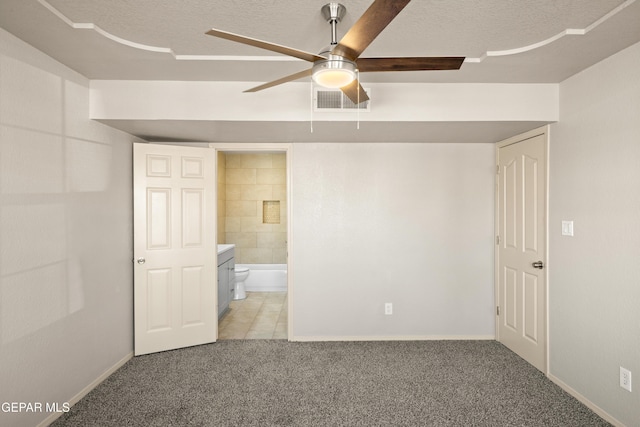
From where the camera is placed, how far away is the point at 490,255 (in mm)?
3656

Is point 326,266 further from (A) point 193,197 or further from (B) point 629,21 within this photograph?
(B) point 629,21

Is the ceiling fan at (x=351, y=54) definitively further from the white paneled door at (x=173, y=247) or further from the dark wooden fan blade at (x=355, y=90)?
the white paneled door at (x=173, y=247)

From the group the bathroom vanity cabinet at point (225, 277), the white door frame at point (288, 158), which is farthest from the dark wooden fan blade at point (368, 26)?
the bathroom vanity cabinet at point (225, 277)

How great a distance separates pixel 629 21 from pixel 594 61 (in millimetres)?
549

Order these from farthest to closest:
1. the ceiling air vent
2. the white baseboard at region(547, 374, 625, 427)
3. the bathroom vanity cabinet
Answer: the bathroom vanity cabinet, the ceiling air vent, the white baseboard at region(547, 374, 625, 427)

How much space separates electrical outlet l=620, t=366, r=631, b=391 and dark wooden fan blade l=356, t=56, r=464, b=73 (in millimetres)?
2172

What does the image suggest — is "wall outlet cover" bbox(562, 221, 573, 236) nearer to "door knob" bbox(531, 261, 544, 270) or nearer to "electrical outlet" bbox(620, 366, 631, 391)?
"door knob" bbox(531, 261, 544, 270)

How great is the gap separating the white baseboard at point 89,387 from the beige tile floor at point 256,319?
941mm

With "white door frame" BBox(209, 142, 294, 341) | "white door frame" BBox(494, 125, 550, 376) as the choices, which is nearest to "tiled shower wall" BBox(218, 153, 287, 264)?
"white door frame" BBox(209, 142, 294, 341)

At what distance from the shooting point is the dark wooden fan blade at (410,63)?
1526 mm

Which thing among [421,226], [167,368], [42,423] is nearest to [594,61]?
[421,226]

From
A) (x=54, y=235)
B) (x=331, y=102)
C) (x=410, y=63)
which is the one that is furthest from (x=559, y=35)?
(x=54, y=235)

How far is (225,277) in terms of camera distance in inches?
176

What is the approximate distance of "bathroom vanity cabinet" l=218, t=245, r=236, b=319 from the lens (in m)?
4.23
